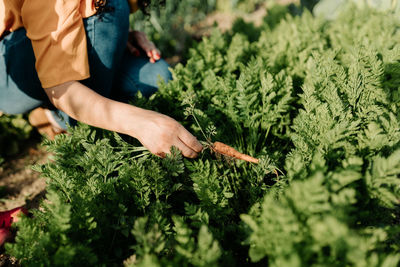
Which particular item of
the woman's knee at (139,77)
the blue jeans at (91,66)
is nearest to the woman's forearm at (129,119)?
the blue jeans at (91,66)

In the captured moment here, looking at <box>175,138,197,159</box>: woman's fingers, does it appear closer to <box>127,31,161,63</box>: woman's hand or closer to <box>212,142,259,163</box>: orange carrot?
<box>212,142,259,163</box>: orange carrot

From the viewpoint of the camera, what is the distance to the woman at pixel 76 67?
1559 millimetres

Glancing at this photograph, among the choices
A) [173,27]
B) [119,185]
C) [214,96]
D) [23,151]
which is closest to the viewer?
[119,185]

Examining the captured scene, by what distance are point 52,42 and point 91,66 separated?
52 cm

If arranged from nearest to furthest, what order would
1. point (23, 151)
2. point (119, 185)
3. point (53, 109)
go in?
1. point (119, 185)
2. point (53, 109)
3. point (23, 151)

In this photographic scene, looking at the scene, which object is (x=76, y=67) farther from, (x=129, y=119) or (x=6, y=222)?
(x=6, y=222)

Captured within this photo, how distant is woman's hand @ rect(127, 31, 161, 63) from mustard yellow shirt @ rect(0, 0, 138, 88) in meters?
1.00

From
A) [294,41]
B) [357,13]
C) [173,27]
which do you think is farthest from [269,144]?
[173,27]

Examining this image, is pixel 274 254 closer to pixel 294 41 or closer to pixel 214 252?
pixel 214 252

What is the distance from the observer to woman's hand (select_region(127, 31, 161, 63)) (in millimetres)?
2790

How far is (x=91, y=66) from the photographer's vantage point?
2.26m

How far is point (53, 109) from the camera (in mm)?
2537

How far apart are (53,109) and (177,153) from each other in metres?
1.62

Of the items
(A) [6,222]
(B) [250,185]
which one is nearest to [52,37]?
(A) [6,222]
